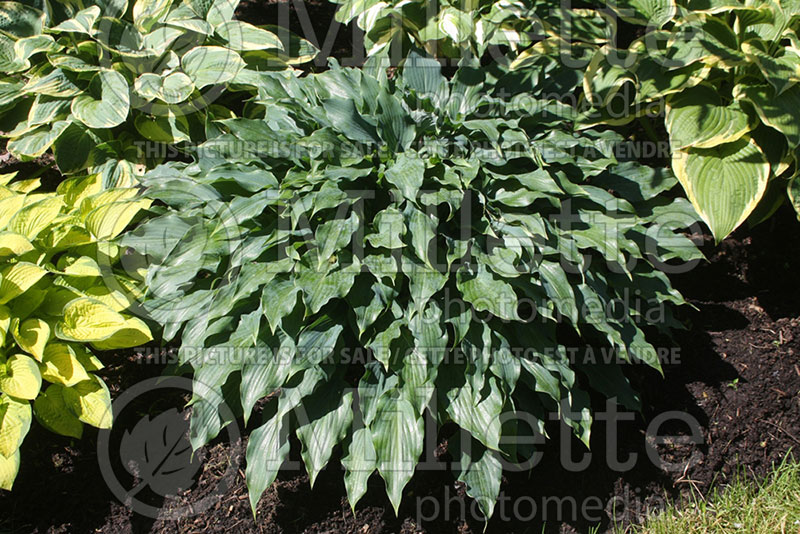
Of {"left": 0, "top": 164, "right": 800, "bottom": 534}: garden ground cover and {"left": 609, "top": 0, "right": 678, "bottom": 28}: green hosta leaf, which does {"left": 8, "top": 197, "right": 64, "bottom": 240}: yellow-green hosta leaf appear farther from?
{"left": 609, "top": 0, "right": 678, "bottom": 28}: green hosta leaf

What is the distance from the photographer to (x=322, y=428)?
2.29 m

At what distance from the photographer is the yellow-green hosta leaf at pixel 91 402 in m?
2.46

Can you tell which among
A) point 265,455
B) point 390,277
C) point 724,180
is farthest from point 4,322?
point 724,180

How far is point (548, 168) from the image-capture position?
2521 mm

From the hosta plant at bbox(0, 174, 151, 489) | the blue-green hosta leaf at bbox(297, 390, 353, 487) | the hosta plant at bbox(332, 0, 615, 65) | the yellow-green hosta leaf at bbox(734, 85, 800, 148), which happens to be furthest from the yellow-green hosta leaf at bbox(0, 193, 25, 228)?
the yellow-green hosta leaf at bbox(734, 85, 800, 148)

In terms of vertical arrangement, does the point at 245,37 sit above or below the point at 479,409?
above

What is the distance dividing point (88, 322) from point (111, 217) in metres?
0.50

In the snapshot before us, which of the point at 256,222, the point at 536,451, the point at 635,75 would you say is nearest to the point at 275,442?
the point at 256,222

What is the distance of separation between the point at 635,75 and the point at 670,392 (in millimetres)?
1439

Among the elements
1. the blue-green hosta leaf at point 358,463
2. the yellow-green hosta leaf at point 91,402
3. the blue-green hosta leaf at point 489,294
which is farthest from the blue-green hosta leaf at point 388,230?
the yellow-green hosta leaf at point 91,402

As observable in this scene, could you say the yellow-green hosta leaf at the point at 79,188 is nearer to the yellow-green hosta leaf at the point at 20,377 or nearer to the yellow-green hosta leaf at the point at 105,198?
Answer: the yellow-green hosta leaf at the point at 105,198

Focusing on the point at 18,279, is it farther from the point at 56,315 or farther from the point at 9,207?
the point at 9,207

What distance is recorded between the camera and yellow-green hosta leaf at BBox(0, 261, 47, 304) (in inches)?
95.7

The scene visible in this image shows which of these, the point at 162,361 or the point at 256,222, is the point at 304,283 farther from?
the point at 162,361
